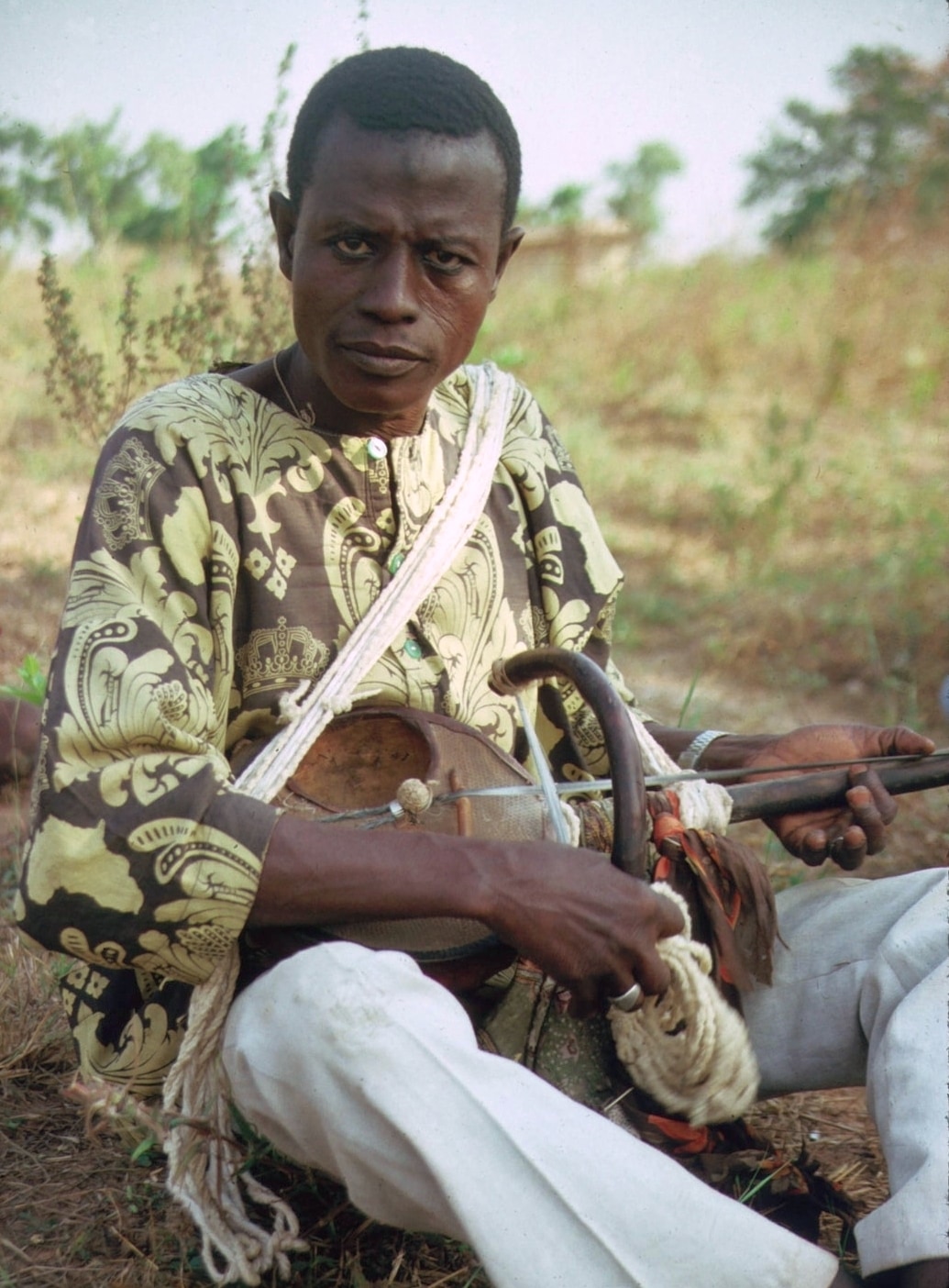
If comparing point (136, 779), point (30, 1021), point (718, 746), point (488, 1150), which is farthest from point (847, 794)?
point (30, 1021)

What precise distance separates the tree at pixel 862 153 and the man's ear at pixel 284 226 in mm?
4439

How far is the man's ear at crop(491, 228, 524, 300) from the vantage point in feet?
7.39

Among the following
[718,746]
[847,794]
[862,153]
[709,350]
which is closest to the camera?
[847,794]

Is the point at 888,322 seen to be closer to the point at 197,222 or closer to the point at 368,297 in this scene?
the point at 197,222

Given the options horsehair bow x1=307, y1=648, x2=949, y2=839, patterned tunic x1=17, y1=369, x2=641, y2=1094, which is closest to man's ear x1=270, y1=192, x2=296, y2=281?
patterned tunic x1=17, y1=369, x2=641, y2=1094

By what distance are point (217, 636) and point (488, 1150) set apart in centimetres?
85

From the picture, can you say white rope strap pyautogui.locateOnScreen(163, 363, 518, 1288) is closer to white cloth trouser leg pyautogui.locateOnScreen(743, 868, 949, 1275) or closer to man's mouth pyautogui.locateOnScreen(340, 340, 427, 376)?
man's mouth pyautogui.locateOnScreen(340, 340, 427, 376)

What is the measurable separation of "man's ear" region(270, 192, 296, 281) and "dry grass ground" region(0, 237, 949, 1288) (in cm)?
146

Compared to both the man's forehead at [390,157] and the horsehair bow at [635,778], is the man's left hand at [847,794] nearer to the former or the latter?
the horsehair bow at [635,778]

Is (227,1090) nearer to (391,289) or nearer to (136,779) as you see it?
(136,779)

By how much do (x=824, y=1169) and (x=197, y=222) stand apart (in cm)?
304

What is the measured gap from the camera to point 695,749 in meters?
2.46

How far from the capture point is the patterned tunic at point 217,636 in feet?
5.69

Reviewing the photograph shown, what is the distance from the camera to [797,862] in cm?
348
